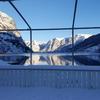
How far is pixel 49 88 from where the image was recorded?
7.35m

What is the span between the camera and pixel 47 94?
6.55 meters

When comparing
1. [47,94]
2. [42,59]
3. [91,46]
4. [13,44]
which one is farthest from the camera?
[91,46]

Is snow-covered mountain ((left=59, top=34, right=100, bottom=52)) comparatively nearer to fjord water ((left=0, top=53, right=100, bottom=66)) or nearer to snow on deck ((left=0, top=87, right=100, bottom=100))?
fjord water ((left=0, top=53, right=100, bottom=66))

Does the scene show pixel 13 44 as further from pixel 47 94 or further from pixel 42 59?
pixel 47 94

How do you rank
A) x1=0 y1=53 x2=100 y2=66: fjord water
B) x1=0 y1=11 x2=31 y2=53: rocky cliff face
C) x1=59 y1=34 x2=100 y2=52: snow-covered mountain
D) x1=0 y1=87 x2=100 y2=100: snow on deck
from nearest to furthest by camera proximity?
x1=0 y1=87 x2=100 y2=100: snow on deck, x1=0 y1=53 x2=100 y2=66: fjord water, x1=0 y1=11 x2=31 y2=53: rocky cliff face, x1=59 y1=34 x2=100 y2=52: snow-covered mountain

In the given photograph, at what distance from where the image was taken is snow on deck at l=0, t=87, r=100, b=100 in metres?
6.18

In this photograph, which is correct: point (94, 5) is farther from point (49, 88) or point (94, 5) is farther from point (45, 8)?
point (49, 88)

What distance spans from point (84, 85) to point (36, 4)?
2.68m

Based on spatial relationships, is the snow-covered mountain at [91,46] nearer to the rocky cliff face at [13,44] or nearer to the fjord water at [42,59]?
the fjord water at [42,59]

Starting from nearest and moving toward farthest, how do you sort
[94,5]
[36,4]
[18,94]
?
[18,94], [36,4], [94,5]

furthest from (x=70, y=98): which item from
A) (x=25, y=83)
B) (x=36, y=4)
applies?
(x=36, y=4)

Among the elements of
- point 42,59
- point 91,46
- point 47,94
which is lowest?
point 47,94

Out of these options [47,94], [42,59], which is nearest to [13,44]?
[42,59]

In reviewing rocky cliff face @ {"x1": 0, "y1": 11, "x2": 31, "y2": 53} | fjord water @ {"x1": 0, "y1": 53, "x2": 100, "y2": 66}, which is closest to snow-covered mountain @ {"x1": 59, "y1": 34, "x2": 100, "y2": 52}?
fjord water @ {"x1": 0, "y1": 53, "x2": 100, "y2": 66}
